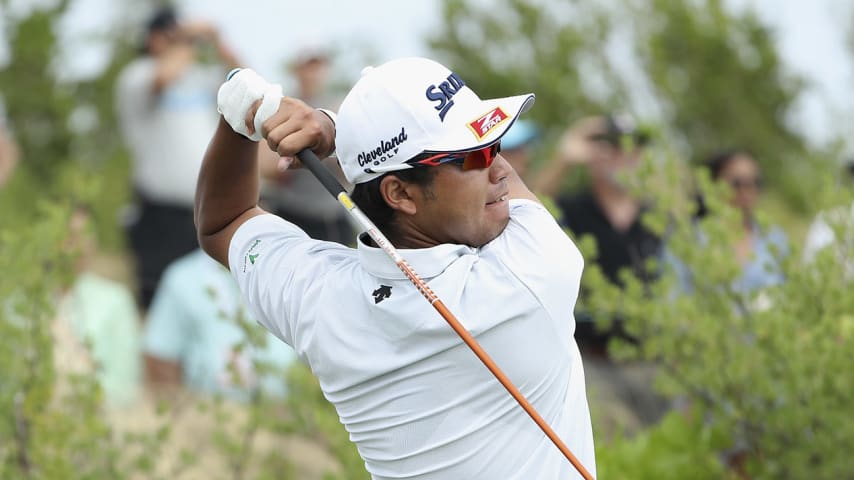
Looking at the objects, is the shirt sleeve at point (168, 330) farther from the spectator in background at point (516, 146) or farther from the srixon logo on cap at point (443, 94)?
the srixon logo on cap at point (443, 94)

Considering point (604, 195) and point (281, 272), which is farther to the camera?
point (604, 195)

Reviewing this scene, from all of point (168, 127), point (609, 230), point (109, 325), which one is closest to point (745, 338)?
point (609, 230)

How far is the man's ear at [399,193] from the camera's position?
3.15 meters

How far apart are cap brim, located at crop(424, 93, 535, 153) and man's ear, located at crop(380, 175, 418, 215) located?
0.50ft

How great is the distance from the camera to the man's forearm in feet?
11.7

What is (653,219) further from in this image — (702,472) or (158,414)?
(158,414)

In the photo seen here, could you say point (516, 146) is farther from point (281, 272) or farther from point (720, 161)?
point (281, 272)

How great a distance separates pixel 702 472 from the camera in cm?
510

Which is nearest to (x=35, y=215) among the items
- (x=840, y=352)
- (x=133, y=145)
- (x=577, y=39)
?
(x=133, y=145)

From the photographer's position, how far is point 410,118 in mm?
3037

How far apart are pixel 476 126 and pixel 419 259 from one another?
0.33m

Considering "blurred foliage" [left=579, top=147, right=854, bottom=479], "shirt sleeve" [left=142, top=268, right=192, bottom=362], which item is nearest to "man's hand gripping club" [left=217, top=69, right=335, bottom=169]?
"blurred foliage" [left=579, top=147, right=854, bottom=479]

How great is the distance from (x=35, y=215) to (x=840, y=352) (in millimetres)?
6766

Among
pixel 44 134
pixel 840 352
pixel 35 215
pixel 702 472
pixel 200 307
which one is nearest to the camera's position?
pixel 840 352
